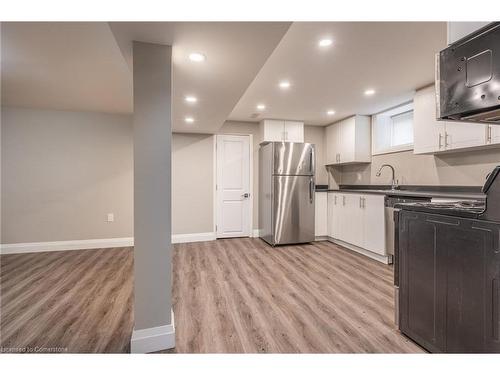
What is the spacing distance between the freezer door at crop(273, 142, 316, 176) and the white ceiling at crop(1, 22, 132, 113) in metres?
2.46

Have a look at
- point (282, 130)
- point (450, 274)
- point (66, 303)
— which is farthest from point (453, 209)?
point (282, 130)

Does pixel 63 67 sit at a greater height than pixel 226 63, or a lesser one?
greater

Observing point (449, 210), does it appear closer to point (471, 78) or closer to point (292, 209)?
point (471, 78)

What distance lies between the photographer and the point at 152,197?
1.62 m

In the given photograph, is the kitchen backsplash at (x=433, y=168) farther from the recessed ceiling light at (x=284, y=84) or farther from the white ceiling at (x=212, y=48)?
the white ceiling at (x=212, y=48)

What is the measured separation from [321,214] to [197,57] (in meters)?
3.62

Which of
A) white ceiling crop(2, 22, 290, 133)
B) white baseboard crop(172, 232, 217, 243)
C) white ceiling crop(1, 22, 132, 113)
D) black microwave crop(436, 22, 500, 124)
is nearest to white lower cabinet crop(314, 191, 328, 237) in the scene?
white baseboard crop(172, 232, 217, 243)

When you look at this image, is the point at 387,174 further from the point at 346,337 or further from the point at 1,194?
the point at 1,194

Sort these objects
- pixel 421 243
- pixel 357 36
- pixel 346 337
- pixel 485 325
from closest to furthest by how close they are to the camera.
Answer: pixel 485 325 < pixel 421 243 < pixel 346 337 < pixel 357 36

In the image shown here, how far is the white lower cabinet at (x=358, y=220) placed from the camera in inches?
133

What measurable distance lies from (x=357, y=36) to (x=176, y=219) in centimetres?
393

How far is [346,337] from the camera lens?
5.62 feet

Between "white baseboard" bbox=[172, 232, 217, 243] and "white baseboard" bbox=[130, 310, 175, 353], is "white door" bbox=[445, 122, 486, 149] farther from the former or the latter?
"white baseboard" bbox=[172, 232, 217, 243]
